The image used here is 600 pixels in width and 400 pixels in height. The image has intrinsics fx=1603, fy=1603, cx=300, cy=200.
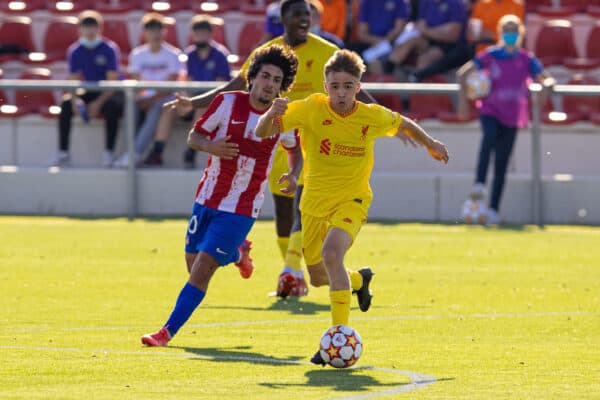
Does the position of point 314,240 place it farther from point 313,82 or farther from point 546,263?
point 546,263

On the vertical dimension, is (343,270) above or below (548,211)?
above

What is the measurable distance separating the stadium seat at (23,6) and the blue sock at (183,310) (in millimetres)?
14553

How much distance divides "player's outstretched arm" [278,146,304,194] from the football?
1.16m

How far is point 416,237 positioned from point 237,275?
3526 mm

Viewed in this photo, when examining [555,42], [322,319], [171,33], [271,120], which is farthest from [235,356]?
[171,33]

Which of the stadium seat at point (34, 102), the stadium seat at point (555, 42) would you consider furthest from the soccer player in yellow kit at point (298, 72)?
the stadium seat at point (555, 42)

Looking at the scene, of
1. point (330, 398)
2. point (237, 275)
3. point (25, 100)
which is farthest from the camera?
point (25, 100)

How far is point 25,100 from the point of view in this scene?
1981 cm

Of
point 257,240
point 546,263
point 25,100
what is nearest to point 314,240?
point 546,263

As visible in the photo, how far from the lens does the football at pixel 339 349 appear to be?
8.65 m

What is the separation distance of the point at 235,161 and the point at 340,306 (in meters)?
1.57

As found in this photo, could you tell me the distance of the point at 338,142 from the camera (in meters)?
9.52

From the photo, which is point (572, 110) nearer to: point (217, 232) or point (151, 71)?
point (151, 71)

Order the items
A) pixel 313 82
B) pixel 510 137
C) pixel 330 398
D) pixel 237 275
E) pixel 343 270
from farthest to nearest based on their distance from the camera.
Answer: pixel 510 137
pixel 237 275
pixel 313 82
pixel 343 270
pixel 330 398
